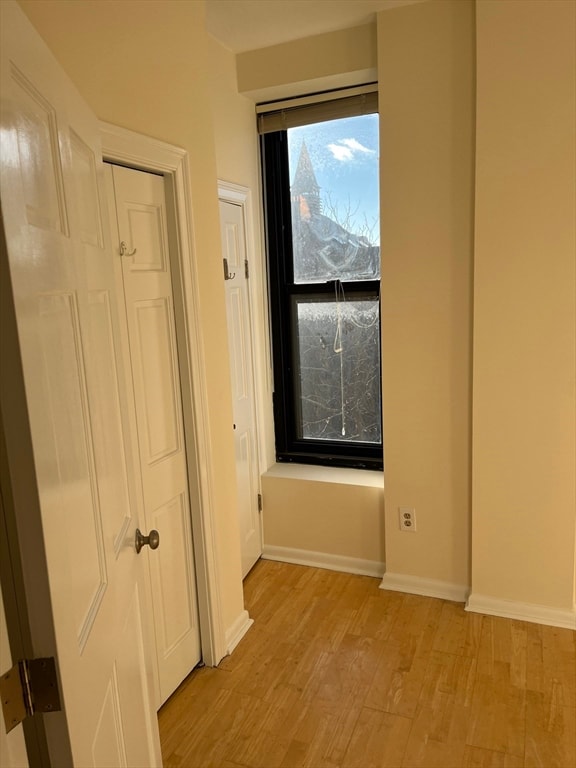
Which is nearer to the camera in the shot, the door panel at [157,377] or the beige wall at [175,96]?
the beige wall at [175,96]

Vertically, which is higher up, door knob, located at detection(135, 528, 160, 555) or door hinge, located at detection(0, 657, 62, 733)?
door hinge, located at detection(0, 657, 62, 733)

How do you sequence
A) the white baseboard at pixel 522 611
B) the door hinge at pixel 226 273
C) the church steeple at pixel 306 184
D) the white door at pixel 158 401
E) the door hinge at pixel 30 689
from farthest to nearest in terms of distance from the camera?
the church steeple at pixel 306 184, the door hinge at pixel 226 273, the white baseboard at pixel 522 611, the white door at pixel 158 401, the door hinge at pixel 30 689

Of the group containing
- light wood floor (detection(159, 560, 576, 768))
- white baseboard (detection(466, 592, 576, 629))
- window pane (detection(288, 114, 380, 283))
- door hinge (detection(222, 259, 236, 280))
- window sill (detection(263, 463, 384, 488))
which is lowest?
light wood floor (detection(159, 560, 576, 768))

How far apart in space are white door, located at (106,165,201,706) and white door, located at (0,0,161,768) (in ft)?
1.77

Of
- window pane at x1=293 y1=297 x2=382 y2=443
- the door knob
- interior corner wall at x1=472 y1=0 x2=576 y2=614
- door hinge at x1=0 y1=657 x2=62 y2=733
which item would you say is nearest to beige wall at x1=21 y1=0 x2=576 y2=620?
interior corner wall at x1=472 y1=0 x2=576 y2=614

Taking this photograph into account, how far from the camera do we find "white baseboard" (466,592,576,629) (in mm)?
2592

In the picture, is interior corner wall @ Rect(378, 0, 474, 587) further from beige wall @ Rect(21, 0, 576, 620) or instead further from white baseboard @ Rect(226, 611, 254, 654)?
white baseboard @ Rect(226, 611, 254, 654)

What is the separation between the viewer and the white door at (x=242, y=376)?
2.91 meters

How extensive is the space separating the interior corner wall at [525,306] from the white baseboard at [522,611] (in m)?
0.03

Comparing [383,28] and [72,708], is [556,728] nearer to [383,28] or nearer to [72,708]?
[72,708]

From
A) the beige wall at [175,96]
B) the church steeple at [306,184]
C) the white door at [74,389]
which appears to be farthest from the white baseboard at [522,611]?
the church steeple at [306,184]

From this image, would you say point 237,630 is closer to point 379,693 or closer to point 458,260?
point 379,693

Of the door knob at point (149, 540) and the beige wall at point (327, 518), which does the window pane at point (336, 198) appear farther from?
the door knob at point (149, 540)

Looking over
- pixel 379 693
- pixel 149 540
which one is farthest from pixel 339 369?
pixel 149 540
